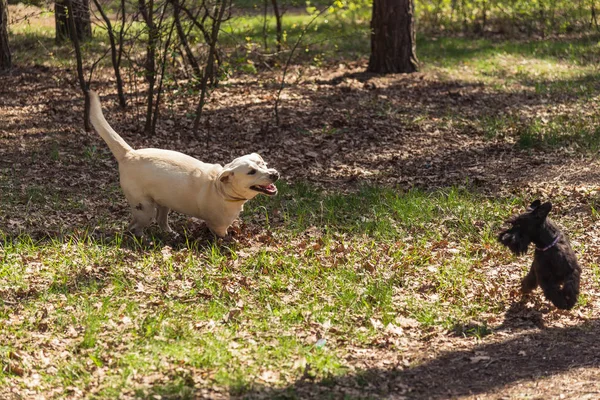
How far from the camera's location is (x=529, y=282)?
635 centimetres

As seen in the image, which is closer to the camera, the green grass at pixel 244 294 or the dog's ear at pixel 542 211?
the green grass at pixel 244 294

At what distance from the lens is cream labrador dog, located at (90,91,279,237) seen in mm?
7246

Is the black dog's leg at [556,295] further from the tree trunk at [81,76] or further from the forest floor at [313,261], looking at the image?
the tree trunk at [81,76]

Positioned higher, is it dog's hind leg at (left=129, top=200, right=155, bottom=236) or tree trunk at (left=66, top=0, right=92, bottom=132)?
tree trunk at (left=66, top=0, right=92, bottom=132)

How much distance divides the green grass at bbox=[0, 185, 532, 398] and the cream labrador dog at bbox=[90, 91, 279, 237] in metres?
0.36

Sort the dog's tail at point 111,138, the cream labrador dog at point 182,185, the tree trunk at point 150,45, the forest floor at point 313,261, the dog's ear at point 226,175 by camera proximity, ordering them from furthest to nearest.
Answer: the tree trunk at point 150,45, the dog's tail at point 111,138, the cream labrador dog at point 182,185, the dog's ear at point 226,175, the forest floor at point 313,261

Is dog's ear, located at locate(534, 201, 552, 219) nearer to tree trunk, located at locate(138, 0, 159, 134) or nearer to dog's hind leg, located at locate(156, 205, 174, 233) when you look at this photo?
dog's hind leg, located at locate(156, 205, 174, 233)

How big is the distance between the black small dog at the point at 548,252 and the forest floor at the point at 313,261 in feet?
1.03

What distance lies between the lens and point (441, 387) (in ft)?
17.6

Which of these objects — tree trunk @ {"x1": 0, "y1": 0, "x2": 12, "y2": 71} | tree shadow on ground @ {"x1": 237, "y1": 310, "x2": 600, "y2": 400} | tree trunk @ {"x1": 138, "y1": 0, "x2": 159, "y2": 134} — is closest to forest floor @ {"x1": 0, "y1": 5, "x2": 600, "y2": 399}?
tree shadow on ground @ {"x1": 237, "y1": 310, "x2": 600, "y2": 400}

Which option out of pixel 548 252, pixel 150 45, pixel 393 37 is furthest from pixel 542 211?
pixel 393 37

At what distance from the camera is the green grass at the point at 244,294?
5570 millimetres

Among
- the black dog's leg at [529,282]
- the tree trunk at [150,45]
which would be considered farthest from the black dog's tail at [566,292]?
the tree trunk at [150,45]

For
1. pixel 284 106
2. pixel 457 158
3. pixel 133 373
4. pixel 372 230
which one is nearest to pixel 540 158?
pixel 457 158
